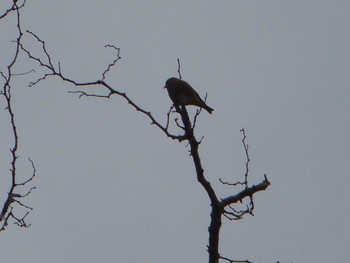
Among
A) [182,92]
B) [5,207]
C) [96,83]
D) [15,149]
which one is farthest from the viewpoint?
[182,92]

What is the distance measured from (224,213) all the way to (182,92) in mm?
2673

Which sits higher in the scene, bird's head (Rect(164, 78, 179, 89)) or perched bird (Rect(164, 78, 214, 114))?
bird's head (Rect(164, 78, 179, 89))

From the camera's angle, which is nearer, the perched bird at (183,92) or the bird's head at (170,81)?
the perched bird at (183,92)

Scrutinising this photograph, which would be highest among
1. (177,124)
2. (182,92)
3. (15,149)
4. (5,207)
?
(182,92)

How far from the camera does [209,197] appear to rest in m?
5.34

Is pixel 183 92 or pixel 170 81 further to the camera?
pixel 170 81

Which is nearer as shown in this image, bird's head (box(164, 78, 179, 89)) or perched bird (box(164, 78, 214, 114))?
perched bird (box(164, 78, 214, 114))

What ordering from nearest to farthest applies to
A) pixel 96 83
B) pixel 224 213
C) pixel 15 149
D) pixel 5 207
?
pixel 5 207 → pixel 15 149 → pixel 224 213 → pixel 96 83

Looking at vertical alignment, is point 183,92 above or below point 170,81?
below

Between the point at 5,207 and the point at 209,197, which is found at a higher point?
the point at 209,197

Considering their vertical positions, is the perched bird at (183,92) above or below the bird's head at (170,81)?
below

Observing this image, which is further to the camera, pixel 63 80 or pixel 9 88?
pixel 63 80

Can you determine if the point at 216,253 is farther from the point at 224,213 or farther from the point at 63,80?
the point at 63,80

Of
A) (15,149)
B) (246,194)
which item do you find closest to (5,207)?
(15,149)
